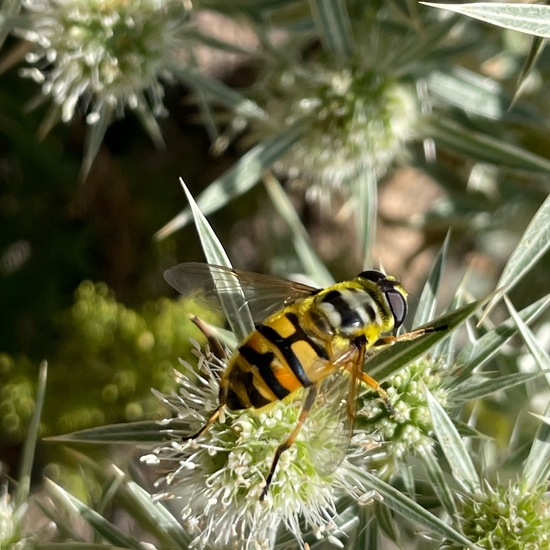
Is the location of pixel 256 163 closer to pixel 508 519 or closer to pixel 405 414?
pixel 405 414

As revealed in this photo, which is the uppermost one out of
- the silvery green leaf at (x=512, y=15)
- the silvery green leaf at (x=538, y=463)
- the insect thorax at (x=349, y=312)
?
the silvery green leaf at (x=512, y=15)

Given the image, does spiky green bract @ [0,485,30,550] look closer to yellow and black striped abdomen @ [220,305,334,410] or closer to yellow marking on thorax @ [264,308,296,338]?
yellow and black striped abdomen @ [220,305,334,410]

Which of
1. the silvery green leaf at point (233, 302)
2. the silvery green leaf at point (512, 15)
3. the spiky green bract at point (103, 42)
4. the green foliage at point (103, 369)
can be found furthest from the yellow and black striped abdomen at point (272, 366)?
the green foliage at point (103, 369)

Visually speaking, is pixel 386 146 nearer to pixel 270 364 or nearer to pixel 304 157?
pixel 304 157

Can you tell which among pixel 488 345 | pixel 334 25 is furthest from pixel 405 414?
pixel 334 25

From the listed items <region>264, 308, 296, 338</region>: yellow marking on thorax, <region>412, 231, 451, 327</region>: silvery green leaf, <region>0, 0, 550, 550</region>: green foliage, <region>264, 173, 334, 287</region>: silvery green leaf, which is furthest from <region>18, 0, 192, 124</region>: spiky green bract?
<region>412, 231, 451, 327</region>: silvery green leaf

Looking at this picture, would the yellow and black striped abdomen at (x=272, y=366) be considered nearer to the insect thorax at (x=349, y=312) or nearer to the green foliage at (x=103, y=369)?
the insect thorax at (x=349, y=312)
